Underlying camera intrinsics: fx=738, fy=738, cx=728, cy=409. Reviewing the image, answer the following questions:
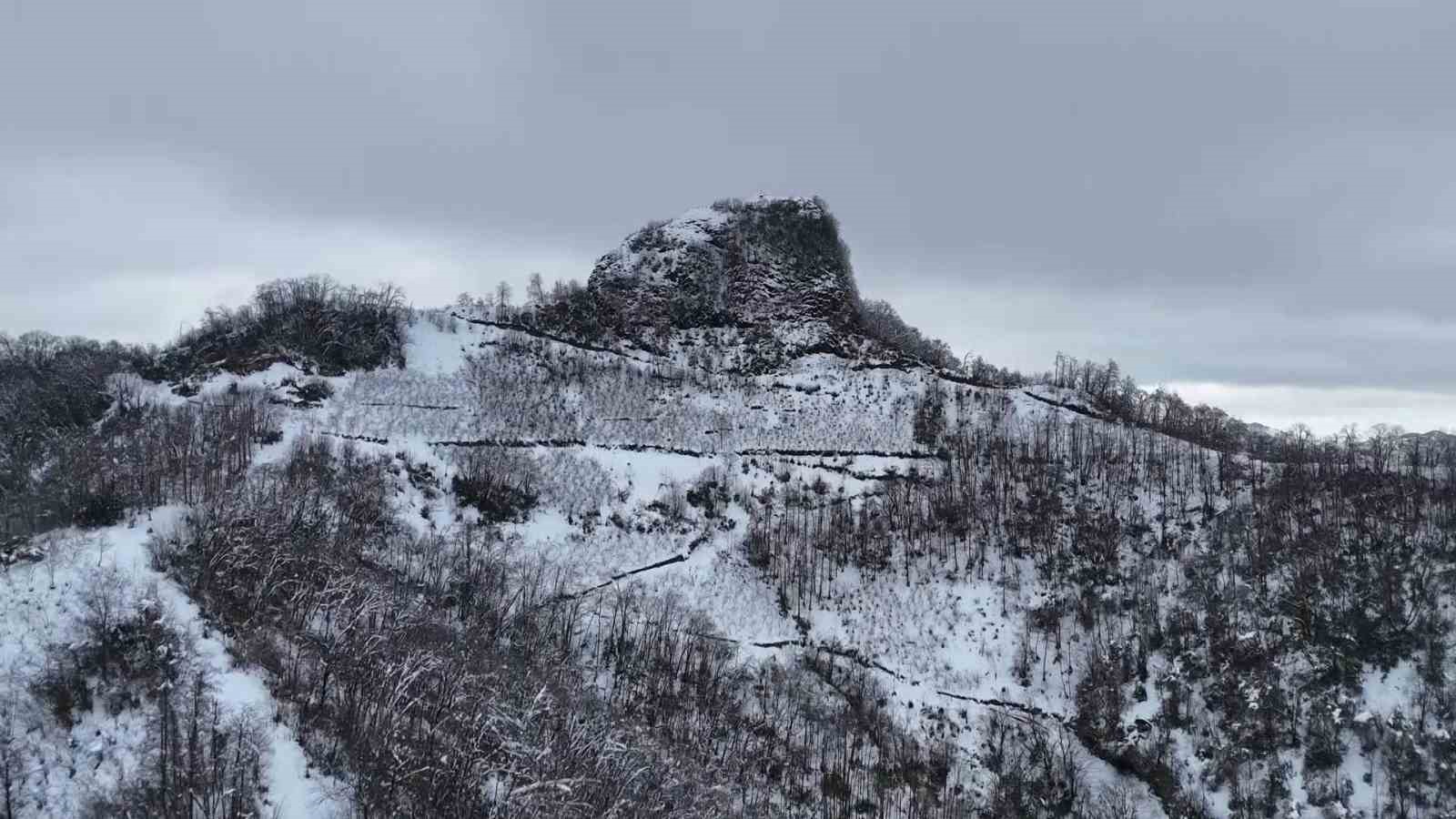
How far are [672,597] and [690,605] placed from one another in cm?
77

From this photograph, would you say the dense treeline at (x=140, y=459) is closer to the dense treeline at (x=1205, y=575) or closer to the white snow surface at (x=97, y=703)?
the white snow surface at (x=97, y=703)

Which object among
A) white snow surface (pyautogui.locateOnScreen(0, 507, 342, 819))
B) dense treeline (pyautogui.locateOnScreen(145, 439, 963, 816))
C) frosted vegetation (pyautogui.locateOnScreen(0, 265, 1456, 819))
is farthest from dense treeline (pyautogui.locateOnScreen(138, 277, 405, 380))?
white snow surface (pyautogui.locateOnScreen(0, 507, 342, 819))

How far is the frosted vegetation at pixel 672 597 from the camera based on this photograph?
1484 cm

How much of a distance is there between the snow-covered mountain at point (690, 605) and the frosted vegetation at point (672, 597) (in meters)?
0.12

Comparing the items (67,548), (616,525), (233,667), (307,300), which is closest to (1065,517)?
(616,525)

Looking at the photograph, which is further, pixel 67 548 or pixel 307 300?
pixel 307 300

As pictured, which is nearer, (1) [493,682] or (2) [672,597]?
(1) [493,682]

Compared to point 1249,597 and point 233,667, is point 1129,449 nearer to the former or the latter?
point 1249,597

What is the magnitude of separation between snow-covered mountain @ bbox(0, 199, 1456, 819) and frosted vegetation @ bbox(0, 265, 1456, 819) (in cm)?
12

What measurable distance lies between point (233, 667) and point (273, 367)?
84.1 ft

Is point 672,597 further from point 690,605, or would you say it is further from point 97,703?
point 97,703

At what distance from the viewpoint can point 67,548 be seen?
59.2 ft

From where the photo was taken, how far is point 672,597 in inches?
1096

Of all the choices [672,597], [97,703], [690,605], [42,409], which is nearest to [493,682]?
[97,703]
